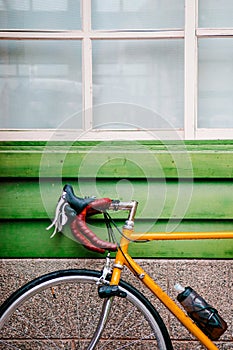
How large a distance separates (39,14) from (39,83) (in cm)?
36

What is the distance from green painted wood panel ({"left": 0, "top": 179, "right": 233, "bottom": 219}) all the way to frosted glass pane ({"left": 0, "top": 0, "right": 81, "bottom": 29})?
0.83 meters

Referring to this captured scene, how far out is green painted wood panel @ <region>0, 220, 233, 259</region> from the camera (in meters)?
3.34

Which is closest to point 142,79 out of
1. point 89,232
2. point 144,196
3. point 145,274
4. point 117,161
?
point 117,161

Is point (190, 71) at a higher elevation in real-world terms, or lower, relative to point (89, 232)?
higher

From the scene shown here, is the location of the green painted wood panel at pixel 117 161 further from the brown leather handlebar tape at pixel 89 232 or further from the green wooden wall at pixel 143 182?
the brown leather handlebar tape at pixel 89 232

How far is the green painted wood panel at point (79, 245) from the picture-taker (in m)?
3.34

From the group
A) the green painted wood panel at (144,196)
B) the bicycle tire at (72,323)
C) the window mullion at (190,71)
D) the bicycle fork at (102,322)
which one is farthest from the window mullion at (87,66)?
the bicycle fork at (102,322)

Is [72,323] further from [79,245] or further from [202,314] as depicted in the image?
[202,314]

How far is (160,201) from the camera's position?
10.9 ft

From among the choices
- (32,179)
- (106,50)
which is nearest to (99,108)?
(106,50)

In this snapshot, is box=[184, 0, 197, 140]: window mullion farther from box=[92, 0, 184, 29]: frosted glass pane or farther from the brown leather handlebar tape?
the brown leather handlebar tape

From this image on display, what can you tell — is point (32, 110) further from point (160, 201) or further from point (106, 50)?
point (160, 201)

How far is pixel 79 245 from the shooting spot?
3373mm

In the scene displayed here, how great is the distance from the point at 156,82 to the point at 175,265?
97 cm
